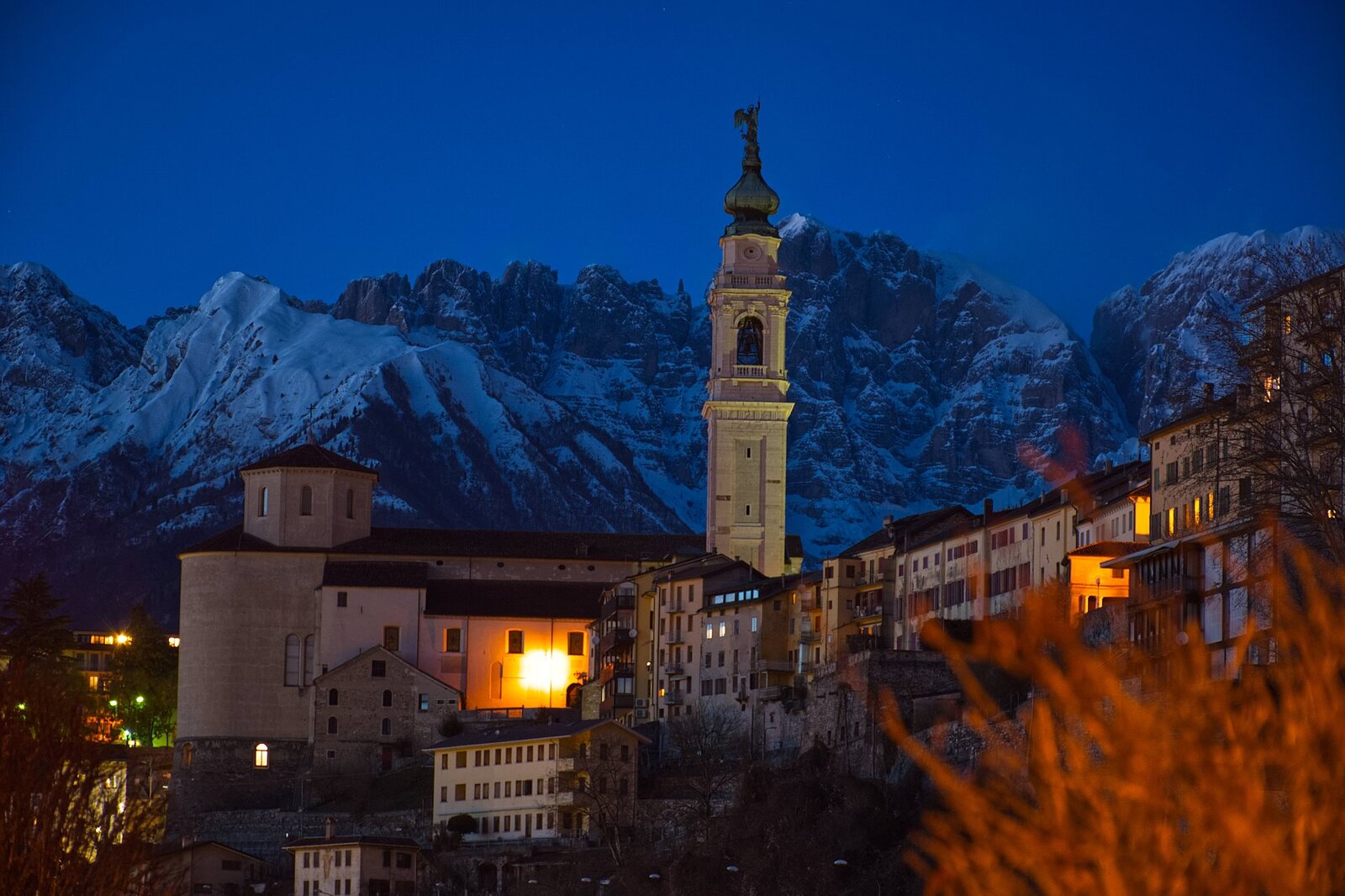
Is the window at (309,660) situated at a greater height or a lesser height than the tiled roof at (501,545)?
lesser

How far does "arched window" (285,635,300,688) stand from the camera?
393ft

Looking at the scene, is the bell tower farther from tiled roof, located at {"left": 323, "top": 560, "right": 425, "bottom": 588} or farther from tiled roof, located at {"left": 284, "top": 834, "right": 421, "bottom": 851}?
tiled roof, located at {"left": 284, "top": 834, "right": 421, "bottom": 851}

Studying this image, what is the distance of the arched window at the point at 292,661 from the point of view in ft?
393

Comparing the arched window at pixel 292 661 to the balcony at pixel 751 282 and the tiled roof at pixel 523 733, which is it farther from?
the balcony at pixel 751 282

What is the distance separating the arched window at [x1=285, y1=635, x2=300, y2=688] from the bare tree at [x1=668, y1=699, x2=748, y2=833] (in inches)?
929

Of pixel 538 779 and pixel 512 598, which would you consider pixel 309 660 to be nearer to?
pixel 512 598

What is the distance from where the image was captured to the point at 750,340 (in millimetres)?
131250

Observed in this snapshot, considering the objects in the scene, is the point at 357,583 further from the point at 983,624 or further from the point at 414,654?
the point at 983,624

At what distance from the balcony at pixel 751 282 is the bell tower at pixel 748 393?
5 cm

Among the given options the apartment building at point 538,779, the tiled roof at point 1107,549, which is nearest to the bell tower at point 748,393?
the apartment building at point 538,779

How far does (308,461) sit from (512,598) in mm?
13668

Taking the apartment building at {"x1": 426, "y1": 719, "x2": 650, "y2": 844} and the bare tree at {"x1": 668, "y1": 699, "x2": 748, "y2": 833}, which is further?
the apartment building at {"x1": 426, "y1": 719, "x2": 650, "y2": 844}

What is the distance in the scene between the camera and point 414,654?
395 feet

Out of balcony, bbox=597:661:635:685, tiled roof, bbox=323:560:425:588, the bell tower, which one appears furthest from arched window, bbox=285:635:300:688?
the bell tower
